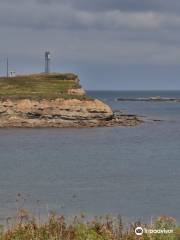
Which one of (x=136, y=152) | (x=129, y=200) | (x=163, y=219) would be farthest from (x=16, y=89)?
(x=163, y=219)

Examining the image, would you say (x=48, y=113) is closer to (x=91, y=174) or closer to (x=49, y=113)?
(x=49, y=113)

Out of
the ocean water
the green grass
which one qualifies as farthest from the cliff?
the ocean water

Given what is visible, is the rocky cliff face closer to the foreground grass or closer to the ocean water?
the ocean water

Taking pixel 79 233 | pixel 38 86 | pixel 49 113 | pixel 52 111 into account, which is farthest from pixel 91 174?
pixel 38 86

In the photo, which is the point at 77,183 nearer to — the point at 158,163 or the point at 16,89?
the point at 158,163

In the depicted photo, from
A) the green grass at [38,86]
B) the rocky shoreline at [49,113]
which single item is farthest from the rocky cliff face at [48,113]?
the green grass at [38,86]

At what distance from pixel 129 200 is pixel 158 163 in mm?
15217

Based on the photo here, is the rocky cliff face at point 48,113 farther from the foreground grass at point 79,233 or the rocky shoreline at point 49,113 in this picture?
the foreground grass at point 79,233

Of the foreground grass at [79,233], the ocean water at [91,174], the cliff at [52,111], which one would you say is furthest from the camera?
the cliff at [52,111]

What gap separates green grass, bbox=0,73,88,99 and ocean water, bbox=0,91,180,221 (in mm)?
16390

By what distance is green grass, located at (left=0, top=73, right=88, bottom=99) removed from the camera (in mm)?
81625

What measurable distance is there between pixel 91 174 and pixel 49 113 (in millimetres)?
44190

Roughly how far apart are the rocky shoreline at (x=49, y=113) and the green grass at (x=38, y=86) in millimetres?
1817

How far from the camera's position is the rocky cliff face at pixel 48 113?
254 feet
